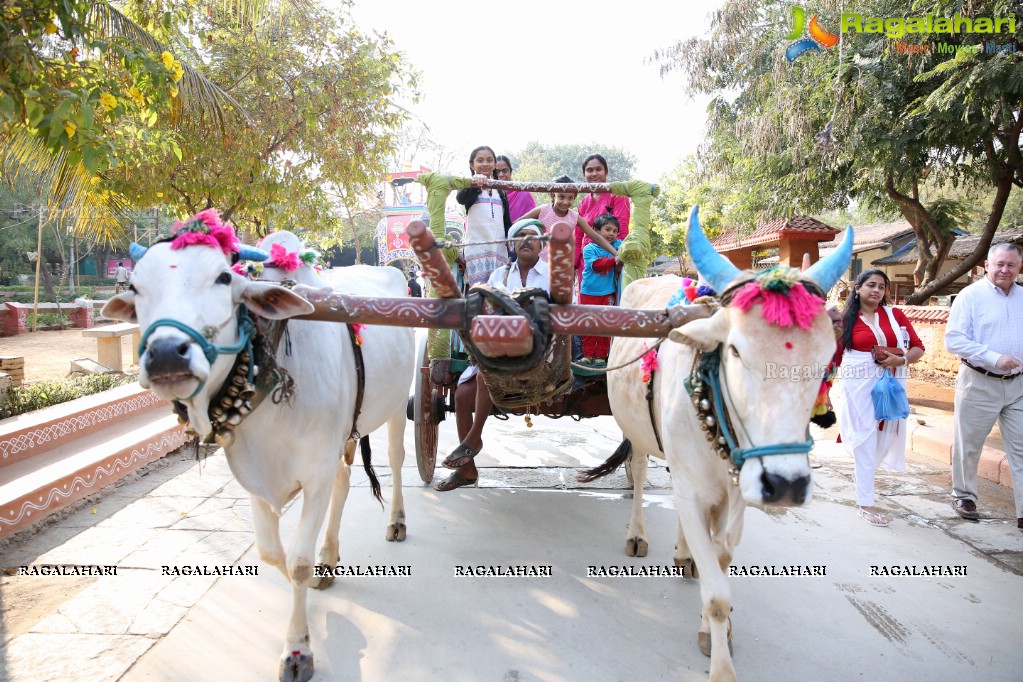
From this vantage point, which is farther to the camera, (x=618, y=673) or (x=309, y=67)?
(x=309, y=67)

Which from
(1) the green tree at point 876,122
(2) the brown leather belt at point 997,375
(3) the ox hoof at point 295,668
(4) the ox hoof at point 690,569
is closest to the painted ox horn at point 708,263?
(4) the ox hoof at point 690,569

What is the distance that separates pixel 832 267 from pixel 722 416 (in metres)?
0.70

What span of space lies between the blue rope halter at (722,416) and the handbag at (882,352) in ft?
9.19

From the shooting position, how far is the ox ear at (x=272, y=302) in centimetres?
237

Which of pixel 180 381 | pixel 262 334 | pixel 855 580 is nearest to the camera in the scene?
pixel 180 381

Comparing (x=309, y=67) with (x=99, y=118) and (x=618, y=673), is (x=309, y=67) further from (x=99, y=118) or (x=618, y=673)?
(x=618, y=673)

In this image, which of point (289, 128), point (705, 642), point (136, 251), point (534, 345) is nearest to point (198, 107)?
point (289, 128)

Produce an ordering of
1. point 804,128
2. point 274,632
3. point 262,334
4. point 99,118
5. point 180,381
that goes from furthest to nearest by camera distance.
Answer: point 804,128
point 99,118
point 274,632
point 262,334
point 180,381

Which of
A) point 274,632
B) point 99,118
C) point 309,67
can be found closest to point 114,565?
point 274,632

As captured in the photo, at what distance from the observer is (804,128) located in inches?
457

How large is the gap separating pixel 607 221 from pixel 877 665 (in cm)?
284

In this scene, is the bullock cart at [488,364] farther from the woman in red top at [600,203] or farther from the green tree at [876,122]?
the green tree at [876,122]

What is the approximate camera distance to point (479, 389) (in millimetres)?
3818

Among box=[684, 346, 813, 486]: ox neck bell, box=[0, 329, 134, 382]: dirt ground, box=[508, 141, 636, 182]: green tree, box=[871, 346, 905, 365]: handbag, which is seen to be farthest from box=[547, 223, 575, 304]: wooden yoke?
box=[508, 141, 636, 182]: green tree
